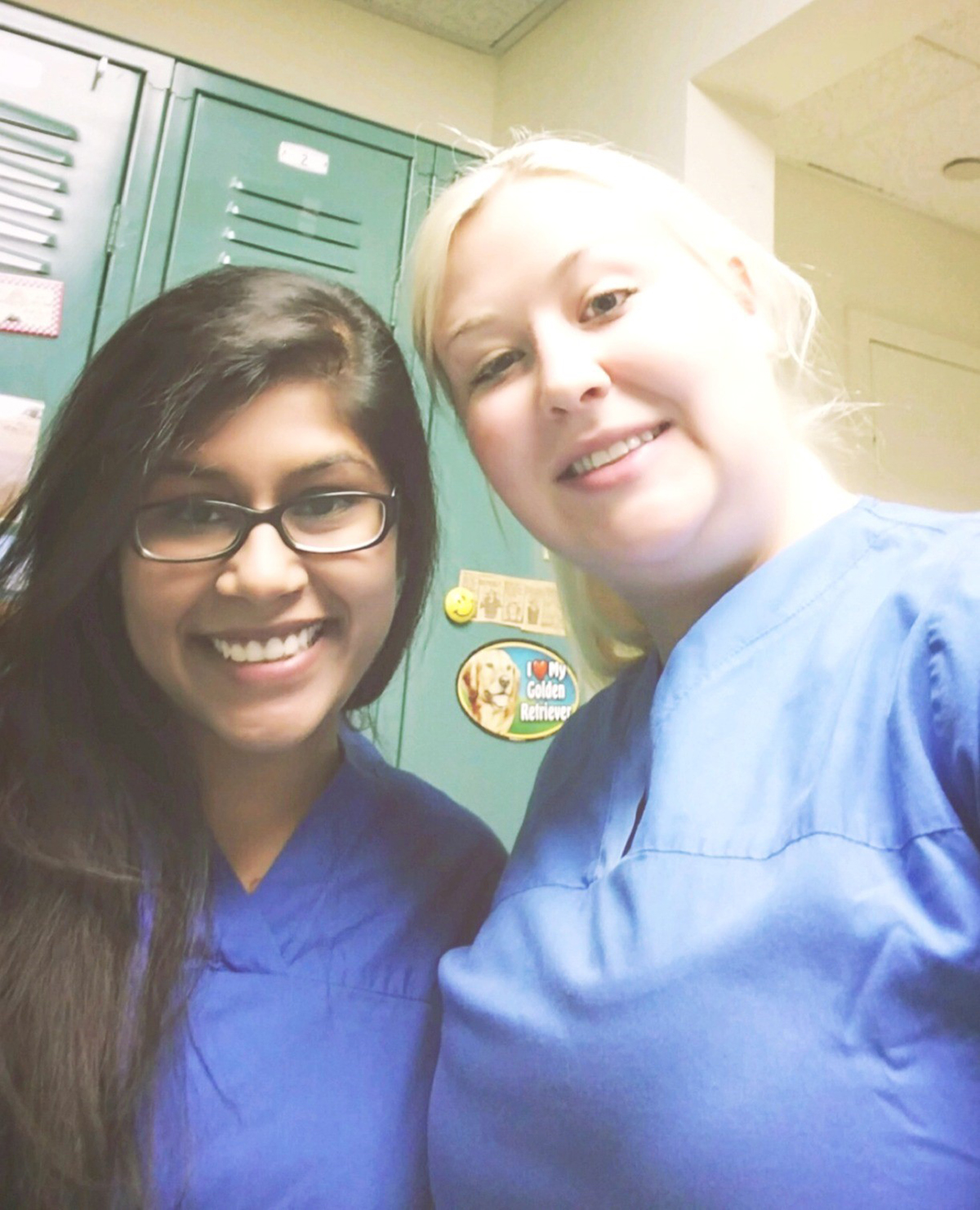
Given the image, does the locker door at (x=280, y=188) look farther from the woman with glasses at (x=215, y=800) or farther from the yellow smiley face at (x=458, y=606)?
the woman with glasses at (x=215, y=800)

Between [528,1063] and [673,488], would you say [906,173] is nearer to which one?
[673,488]

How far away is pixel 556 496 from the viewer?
2.12 feet

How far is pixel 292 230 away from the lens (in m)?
1.55

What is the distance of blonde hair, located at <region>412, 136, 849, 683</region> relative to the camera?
68cm

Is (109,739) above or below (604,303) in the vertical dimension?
below

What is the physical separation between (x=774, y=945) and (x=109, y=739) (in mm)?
562

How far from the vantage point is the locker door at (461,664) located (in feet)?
5.04

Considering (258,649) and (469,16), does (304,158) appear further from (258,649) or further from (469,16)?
(258,649)

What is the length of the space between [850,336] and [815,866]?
2080mm

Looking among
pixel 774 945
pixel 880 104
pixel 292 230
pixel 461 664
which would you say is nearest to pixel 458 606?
pixel 461 664

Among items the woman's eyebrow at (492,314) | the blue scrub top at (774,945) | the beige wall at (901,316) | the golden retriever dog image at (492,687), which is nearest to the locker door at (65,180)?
the golden retriever dog image at (492,687)

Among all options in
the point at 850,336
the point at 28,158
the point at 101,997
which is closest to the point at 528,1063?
the point at 101,997

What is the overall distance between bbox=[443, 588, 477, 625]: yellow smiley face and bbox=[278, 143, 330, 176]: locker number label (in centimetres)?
77

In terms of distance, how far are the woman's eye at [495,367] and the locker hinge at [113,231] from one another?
0.99 metres
